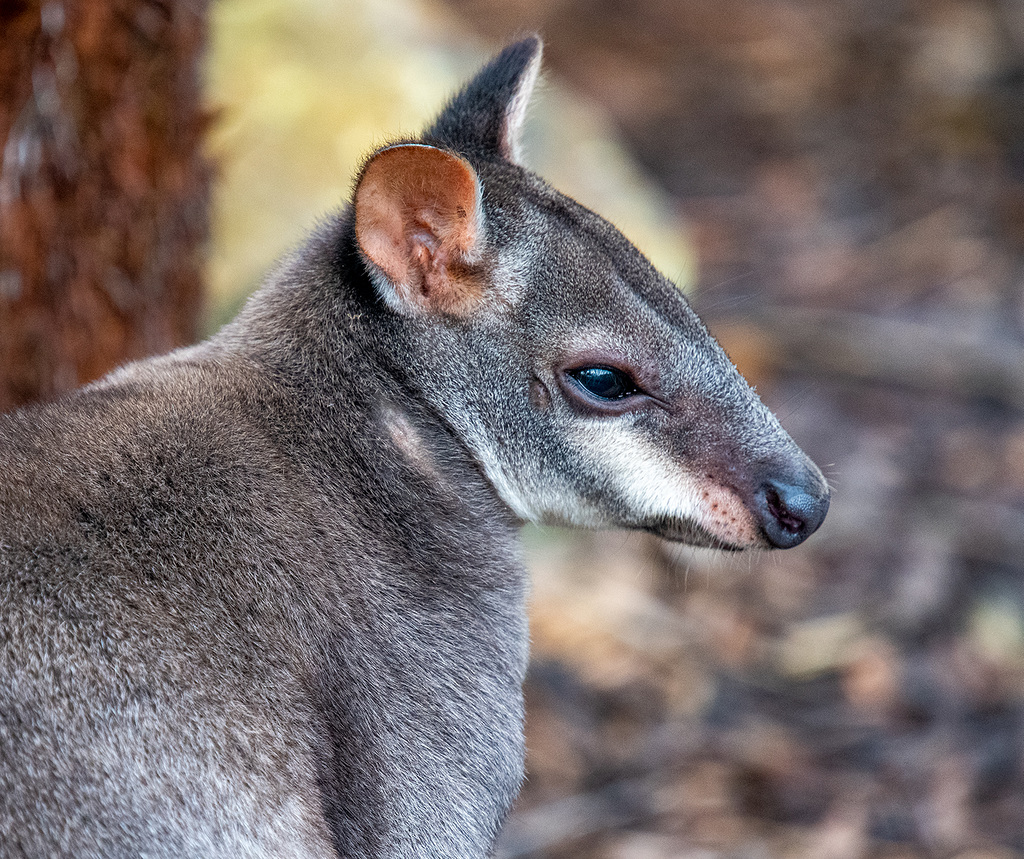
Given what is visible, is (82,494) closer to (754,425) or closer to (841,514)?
(754,425)

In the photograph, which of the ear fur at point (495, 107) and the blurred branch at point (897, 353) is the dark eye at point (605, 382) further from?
the blurred branch at point (897, 353)

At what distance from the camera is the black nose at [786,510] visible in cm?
325

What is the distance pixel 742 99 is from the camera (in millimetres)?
11688

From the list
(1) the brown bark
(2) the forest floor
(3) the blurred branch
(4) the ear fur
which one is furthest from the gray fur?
(3) the blurred branch

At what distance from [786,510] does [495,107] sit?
1543mm

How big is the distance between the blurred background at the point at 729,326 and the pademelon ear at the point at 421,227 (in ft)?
3.57

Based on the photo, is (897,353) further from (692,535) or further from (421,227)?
(421,227)

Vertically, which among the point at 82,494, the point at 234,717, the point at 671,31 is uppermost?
the point at 671,31

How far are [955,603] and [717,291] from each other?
360 cm

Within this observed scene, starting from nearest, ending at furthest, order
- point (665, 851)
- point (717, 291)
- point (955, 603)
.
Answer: point (665, 851) < point (955, 603) < point (717, 291)

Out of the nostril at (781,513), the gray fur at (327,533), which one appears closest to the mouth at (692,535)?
the gray fur at (327,533)

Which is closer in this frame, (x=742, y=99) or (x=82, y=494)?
(x=82, y=494)

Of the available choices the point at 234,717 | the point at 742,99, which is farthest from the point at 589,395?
the point at 742,99

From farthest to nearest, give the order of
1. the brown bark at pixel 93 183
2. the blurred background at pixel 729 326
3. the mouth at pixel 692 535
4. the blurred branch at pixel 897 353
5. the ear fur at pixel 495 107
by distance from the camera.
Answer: the blurred branch at pixel 897 353 < the blurred background at pixel 729 326 < the brown bark at pixel 93 183 < the ear fur at pixel 495 107 < the mouth at pixel 692 535
